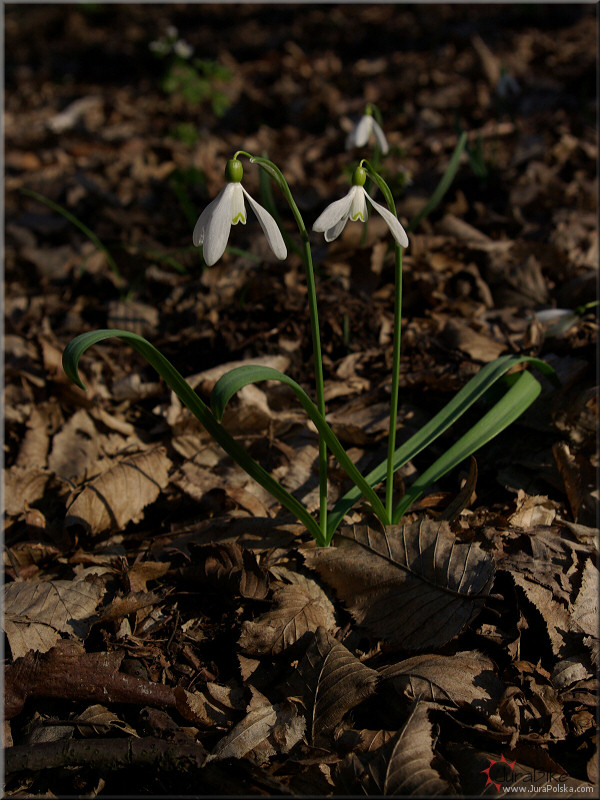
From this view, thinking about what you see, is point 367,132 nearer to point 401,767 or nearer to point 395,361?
point 395,361

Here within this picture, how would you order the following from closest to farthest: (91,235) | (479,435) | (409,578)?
(409,578) < (479,435) < (91,235)

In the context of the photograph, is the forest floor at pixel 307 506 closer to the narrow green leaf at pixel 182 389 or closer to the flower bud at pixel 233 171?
the narrow green leaf at pixel 182 389

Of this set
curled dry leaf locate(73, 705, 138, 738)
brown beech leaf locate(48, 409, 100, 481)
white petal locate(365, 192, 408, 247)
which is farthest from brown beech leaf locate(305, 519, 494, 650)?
brown beech leaf locate(48, 409, 100, 481)

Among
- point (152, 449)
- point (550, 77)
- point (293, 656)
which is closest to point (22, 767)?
point (293, 656)

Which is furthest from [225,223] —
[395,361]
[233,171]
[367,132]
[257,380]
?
[367,132]

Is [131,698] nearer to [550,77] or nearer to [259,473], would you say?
[259,473]

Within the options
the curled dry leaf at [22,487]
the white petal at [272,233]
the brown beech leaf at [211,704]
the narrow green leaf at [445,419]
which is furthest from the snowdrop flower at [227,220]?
the curled dry leaf at [22,487]
